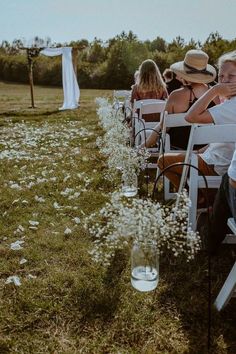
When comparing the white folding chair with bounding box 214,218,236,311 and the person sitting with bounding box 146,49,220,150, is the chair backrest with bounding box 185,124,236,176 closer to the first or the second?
the white folding chair with bounding box 214,218,236,311

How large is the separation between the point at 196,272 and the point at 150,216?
1.06m

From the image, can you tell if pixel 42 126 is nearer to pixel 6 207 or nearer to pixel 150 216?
pixel 6 207

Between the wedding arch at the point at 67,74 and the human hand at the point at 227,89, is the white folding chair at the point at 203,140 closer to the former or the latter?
the human hand at the point at 227,89

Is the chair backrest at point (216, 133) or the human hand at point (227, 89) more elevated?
the human hand at point (227, 89)

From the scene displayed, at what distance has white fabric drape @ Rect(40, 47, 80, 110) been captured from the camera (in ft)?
53.0

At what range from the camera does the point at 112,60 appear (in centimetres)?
3134

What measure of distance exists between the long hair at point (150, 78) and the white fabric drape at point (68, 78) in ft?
31.3

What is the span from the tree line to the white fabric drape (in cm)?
695

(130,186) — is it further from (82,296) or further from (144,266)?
(144,266)

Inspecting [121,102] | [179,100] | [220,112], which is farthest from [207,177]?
[121,102]

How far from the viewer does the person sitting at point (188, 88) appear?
4137 millimetres

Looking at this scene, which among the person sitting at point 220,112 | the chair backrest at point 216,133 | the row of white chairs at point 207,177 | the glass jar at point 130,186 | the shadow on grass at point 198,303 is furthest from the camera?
the glass jar at point 130,186

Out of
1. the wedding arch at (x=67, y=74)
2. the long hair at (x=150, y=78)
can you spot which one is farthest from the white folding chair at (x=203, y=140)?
the wedding arch at (x=67, y=74)

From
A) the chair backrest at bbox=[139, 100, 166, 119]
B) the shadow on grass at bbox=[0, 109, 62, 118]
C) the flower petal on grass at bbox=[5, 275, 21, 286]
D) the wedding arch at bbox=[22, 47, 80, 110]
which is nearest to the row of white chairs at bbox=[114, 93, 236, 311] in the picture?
the flower petal on grass at bbox=[5, 275, 21, 286]
